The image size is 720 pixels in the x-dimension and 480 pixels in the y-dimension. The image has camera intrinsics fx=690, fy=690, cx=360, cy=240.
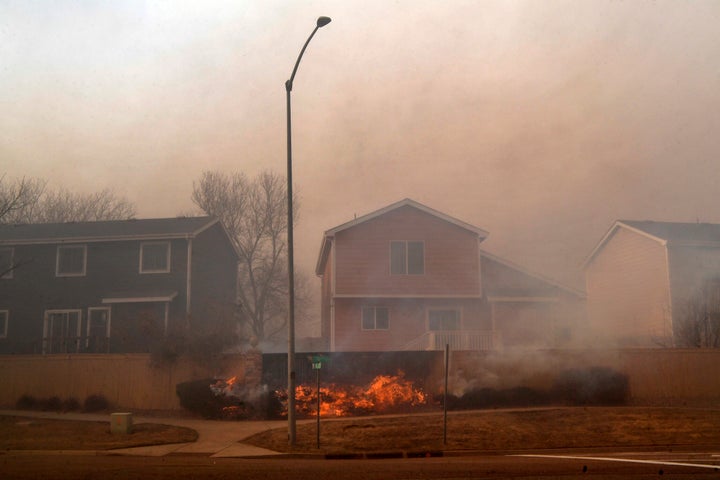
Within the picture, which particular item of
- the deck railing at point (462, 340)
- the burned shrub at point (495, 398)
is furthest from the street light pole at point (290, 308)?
the deck railing at point (462, 340)

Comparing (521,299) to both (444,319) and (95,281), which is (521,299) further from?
(95,281)

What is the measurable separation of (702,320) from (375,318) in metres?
14.0

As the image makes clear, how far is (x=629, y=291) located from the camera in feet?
119

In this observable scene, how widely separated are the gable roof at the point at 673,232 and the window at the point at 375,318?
13.7 metres

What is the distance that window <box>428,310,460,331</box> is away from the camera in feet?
108

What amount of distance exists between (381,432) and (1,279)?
971 inches

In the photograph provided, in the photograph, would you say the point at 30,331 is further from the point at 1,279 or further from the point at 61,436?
the point at 61,436

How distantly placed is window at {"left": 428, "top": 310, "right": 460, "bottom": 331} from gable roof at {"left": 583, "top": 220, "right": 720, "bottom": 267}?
34.7 ft

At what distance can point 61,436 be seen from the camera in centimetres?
1888

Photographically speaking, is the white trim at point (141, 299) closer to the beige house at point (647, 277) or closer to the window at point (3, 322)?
the window at point (3, 322)

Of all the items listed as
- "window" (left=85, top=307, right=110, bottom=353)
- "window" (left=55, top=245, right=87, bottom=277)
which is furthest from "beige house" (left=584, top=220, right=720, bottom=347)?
"window" (left=55, top=245, right=87, bottom=277)

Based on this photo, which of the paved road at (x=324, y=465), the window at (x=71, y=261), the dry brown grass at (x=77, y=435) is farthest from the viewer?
the window at (x=71, y=261)

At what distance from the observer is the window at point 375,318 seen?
3266 cm

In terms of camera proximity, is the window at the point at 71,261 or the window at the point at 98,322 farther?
the window at the point at 71,261
